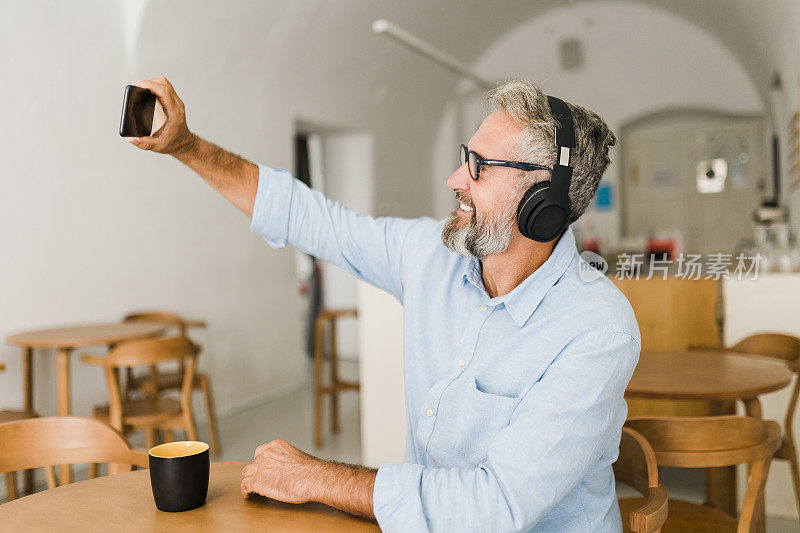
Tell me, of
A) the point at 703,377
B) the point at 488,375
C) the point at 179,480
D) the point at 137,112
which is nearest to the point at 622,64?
the point at 703,377

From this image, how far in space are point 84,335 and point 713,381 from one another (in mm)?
2893

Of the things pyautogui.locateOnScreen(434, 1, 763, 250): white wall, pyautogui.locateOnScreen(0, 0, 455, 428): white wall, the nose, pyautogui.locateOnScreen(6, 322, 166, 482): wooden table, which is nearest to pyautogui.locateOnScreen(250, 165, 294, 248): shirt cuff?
the nose

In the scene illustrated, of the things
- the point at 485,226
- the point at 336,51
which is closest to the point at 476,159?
the point at 485,226

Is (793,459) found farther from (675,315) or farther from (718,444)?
(718,444)

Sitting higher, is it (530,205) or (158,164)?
(158,164)

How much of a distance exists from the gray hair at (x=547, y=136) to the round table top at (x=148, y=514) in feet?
2.30

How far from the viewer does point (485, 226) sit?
4.33ft

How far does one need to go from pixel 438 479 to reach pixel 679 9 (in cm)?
804

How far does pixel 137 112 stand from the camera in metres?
1.20

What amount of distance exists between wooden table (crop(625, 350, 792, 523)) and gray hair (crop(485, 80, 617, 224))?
97 centimetres

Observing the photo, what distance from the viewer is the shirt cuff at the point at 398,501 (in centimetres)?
98

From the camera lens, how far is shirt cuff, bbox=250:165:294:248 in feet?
4.77

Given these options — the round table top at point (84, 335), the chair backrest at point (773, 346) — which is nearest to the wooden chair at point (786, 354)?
the chair backrest at point (773, 346)

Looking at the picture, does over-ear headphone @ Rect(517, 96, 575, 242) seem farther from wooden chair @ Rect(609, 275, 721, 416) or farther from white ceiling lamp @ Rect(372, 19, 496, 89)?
white ceiling lamp @ Rect(372, 19, 496, 89)
